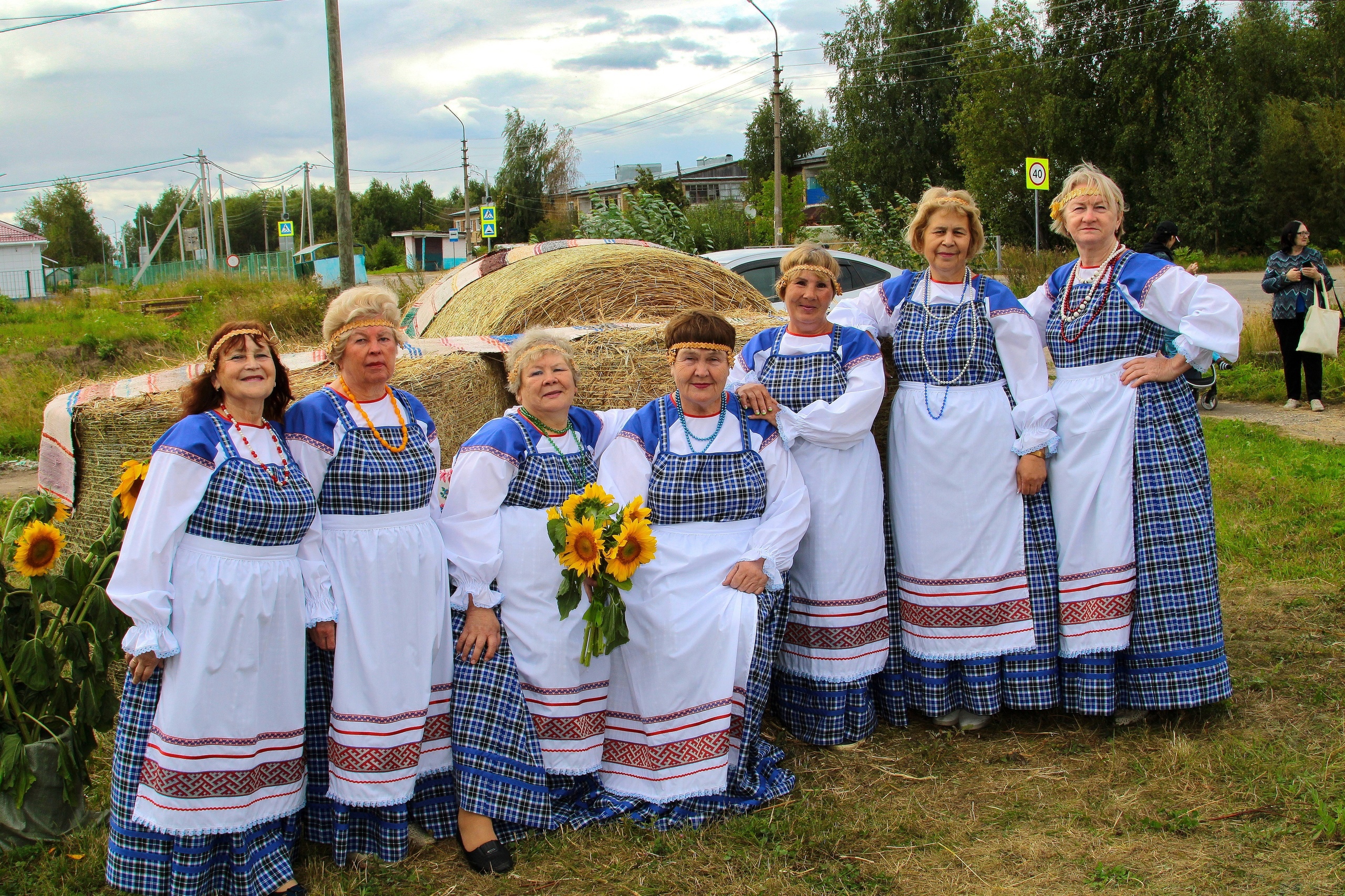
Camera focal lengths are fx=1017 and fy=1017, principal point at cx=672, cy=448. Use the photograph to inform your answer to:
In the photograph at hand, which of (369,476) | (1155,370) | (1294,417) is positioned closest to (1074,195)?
(1155,370)

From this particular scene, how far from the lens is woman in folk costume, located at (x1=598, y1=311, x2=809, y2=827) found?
3.15 meters

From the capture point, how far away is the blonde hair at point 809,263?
141 inches

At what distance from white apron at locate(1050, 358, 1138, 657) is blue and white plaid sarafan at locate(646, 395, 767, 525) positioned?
1119mm

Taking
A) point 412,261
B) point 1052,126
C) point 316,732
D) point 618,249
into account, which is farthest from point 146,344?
point 1052,126

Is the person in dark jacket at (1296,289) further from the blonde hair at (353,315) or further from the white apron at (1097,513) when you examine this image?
the blonde hair at (353,315)

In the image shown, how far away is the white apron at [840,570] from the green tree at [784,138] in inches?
1333

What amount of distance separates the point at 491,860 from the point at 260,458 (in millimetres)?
1311

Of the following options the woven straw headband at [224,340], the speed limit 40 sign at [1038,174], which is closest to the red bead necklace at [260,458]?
the woven straw headband at [224,340]

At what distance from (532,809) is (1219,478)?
5642 millimetres

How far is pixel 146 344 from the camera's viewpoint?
47.4ft

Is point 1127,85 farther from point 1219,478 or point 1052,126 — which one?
point 1219,478

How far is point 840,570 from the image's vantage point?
3502 millimetres

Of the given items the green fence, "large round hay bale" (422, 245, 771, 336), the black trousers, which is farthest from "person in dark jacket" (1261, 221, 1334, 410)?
the green fence

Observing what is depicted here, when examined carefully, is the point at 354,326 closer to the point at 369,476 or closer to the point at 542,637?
the point at 369,476
